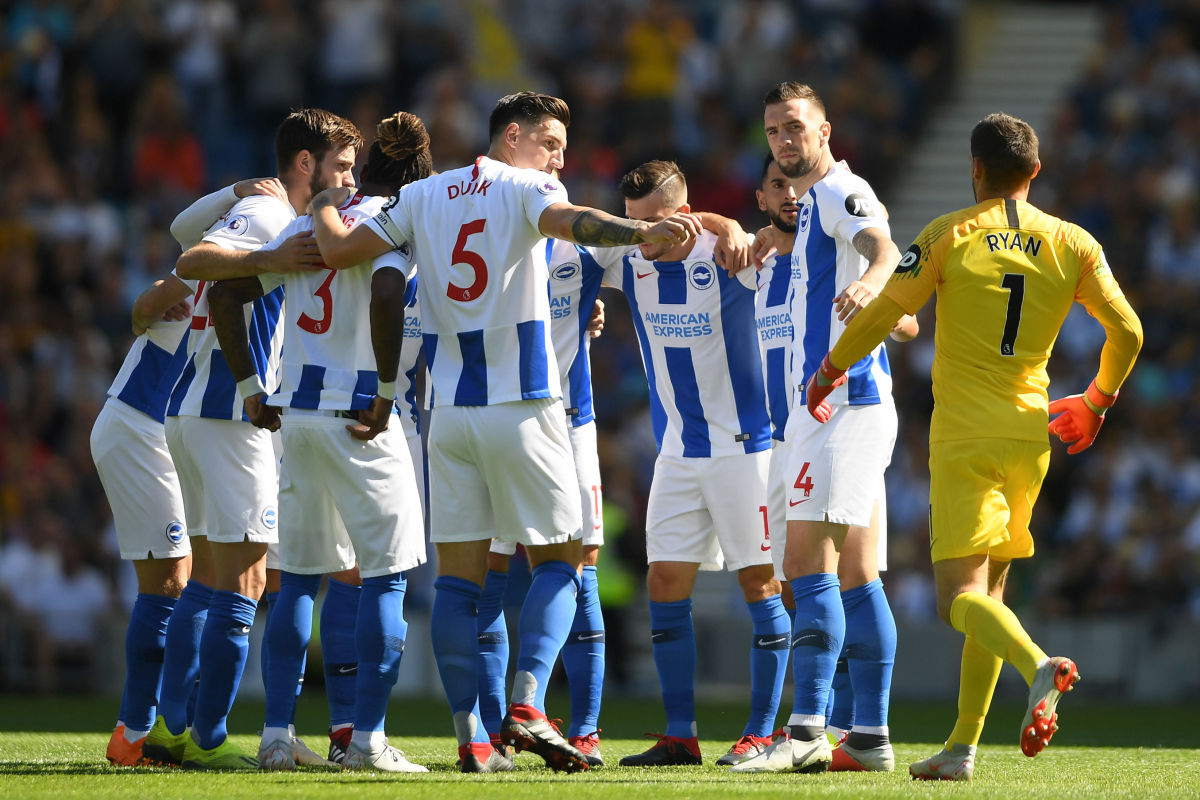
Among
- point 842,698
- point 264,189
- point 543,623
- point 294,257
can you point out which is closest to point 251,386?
point 294,257

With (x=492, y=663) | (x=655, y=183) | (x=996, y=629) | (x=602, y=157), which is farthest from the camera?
(x=602, y=157)

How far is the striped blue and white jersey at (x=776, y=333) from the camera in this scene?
767 cm

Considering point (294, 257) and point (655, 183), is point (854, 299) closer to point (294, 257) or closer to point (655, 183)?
point (655, 183)

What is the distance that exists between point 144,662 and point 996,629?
3656 mm

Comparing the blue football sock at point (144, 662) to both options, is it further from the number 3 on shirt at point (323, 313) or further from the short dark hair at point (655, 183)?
the short dark hair at point (655, 183)

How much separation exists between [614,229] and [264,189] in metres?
1.89

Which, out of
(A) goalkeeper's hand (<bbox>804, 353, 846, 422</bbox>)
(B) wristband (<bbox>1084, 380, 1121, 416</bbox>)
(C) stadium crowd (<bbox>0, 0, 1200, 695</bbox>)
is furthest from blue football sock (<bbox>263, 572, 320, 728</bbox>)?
(C) stadium crowd (<bbox>0, 0, 1200, 695</bbox>)

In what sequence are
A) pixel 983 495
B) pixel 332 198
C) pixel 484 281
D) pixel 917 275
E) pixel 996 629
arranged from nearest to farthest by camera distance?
pixel 996 629, pixel 983 495, pixel 917 275, pixel 484 281, pixel 332 198

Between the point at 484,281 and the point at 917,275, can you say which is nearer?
the point at 917,275

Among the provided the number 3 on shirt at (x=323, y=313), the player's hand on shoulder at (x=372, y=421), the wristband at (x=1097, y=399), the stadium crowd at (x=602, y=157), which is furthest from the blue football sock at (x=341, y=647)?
the stadium crowd at (x=602, y=157)

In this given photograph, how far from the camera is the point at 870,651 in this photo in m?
6.88

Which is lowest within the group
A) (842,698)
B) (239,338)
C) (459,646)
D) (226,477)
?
(842,698)

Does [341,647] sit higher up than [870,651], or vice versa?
[870,651]

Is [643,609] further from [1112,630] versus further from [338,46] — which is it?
[338,46]
